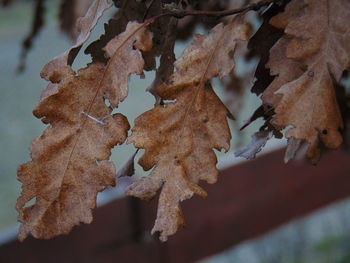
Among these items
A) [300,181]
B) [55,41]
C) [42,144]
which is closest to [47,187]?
[42,144]

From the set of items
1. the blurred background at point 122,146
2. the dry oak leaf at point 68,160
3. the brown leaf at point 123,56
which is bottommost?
the blurred background at point 122,146

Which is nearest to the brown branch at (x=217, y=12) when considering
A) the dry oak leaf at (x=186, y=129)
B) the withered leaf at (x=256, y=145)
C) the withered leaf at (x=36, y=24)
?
the dry oak leaf at (x=186, y=129)

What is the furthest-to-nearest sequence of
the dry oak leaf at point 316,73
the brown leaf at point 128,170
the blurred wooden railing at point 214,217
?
1. the blurred wooden railing at point 214,217
2. the brown leaf at point 128,170
3. the dry oak leaf at point 316,73

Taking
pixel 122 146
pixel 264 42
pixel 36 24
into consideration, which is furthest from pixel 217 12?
pixel 122 146

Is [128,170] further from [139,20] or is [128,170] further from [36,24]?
[36,24]

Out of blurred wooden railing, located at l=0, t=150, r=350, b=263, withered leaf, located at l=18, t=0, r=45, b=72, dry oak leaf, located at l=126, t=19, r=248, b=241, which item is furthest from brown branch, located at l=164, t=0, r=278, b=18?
blurred wooden railing, located at l=0, t=150, r=350, b=263

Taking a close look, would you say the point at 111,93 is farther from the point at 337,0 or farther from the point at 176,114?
the point at 337,0

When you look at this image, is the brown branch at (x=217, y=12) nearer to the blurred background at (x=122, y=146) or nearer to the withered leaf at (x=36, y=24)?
the blurred background at (x=122, y=146)
